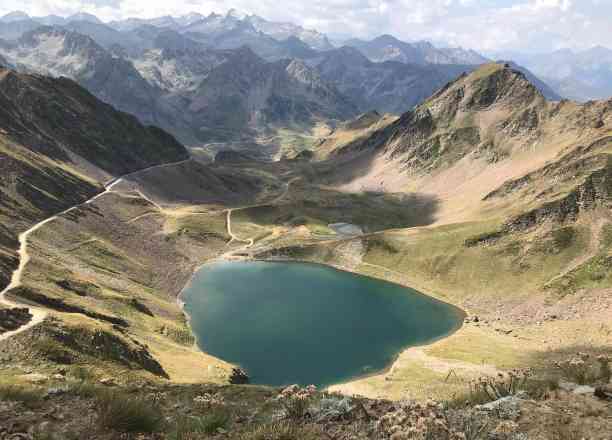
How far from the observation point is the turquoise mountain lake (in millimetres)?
80500

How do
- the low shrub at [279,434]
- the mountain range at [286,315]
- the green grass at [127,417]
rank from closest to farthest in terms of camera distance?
the low shrub at [279,434] < the green grass at [127,417] < the mountain range at [286,315]

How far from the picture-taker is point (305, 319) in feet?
334

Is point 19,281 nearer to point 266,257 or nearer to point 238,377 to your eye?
point 238,377

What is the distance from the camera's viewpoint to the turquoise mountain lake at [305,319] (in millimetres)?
80500

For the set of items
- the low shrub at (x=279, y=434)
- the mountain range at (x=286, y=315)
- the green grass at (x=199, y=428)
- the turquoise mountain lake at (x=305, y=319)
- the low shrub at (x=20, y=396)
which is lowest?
the turquoise mountain lake at (x=305, y=319)

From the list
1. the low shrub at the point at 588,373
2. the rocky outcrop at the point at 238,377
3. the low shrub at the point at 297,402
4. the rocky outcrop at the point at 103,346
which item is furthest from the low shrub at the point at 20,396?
the rocky outcrop at the point at 238,377

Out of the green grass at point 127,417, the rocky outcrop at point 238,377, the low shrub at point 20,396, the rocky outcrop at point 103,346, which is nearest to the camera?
the green grass at point 127,417

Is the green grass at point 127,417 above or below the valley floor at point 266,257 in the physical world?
above

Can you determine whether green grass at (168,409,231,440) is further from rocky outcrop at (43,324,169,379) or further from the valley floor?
rocky outcrop at (43,324,169,379)

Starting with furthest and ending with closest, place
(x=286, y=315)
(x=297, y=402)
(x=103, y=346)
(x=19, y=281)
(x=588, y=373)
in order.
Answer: (x=286, y=315) → (x=19, y=281) → (x=103, y=346) → (x=588, y=373) → (x=297, y=402)

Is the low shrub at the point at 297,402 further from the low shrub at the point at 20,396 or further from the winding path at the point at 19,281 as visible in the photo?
the winding path at the point at 19,281

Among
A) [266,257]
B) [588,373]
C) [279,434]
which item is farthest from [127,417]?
[266,257]

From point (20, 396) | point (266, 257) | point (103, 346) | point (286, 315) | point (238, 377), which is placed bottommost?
point (266, 257)

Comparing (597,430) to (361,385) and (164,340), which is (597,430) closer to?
(361,385)
